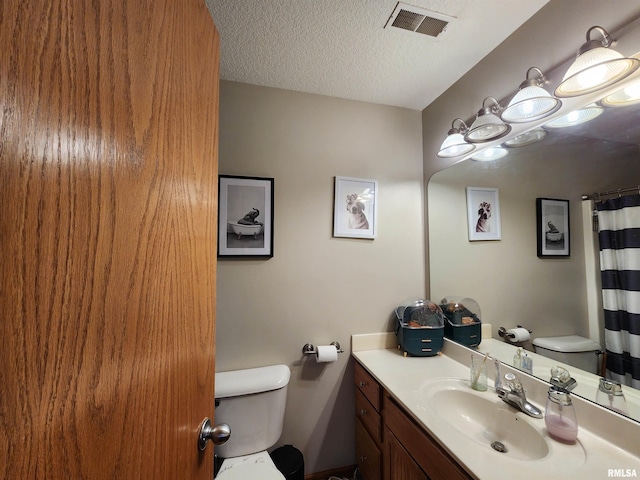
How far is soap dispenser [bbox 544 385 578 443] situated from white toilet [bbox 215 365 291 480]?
111 cm

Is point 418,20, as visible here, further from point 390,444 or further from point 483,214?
point 390,444

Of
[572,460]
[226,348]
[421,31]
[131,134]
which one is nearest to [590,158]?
[421,31]

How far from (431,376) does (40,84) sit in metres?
1.61

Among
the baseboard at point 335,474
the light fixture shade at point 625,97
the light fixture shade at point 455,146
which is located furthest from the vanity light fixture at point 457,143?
the baseboard at point 335,474

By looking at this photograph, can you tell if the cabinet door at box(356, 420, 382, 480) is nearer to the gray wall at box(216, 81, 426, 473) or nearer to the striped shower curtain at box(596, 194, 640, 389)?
the gray wall at box(216, 81, 426, 473)

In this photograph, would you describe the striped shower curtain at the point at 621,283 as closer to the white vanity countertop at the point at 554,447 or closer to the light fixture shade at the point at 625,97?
the white vanity countertop at the point at 554,447

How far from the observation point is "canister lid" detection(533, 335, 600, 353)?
974 mm

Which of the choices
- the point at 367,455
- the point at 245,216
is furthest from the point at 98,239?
the point at 367,455

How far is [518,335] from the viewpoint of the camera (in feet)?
4.09

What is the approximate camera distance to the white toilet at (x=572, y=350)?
3.14ft

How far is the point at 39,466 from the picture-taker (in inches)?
10.5

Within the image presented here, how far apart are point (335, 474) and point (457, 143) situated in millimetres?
2114

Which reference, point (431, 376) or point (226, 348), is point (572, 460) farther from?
point (226, 348)

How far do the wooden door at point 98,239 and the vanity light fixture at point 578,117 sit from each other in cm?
136
